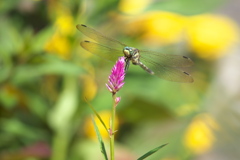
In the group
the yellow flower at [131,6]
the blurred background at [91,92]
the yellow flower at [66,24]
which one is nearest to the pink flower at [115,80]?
the blurred background at [91,92]

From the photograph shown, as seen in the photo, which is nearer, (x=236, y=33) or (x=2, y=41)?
(x=2, y=41)

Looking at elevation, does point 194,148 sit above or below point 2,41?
below

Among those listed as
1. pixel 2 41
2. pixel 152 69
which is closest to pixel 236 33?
pixel 2 41

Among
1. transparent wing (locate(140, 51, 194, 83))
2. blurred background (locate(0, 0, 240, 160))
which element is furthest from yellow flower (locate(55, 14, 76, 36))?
transparent wing (locate(140, 51, 194, 83))

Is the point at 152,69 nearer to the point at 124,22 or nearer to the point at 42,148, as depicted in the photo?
the point at 42,148

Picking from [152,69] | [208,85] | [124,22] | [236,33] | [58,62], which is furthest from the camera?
[236,33]

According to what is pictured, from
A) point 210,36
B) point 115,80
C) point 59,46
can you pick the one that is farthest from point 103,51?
point 210,36
